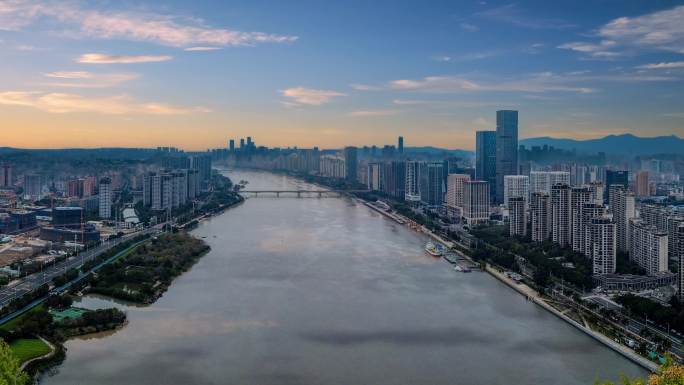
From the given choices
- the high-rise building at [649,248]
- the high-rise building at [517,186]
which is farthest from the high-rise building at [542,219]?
the high-rise building at [517,186]

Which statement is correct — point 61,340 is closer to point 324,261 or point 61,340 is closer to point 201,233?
point 324,261

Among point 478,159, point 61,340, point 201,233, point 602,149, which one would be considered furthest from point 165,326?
point 602,149

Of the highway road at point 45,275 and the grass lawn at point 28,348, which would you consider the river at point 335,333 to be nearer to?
Answer: the grass lawn at point 28,348

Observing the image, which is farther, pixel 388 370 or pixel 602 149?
pixel 602 149

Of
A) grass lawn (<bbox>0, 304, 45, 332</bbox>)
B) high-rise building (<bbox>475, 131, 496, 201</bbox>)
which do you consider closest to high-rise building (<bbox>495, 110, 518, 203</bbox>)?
high-rise building (<bbox>475, 131, 496, 201</bbox>)

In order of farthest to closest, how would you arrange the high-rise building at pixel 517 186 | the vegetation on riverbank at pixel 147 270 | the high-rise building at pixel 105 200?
the high-rise building at pixel 517 186, the high-rise building at pixel 105 200, the vegetation on riverbank at pixel 147 270

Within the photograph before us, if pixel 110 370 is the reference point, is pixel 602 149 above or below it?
above

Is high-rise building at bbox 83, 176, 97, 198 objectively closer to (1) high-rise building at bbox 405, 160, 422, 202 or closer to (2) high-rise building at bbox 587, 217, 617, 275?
(1) high-rise building at bbox 405, 160, 422, 202
